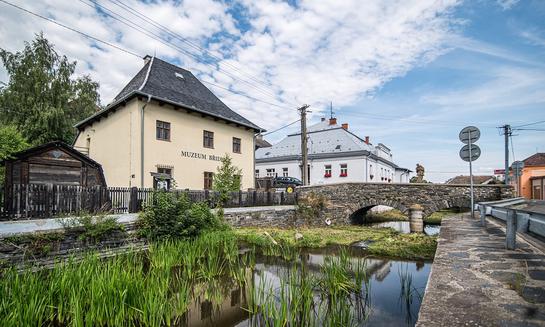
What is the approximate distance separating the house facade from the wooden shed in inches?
69.4

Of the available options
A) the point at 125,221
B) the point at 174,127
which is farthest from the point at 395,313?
the point at 174,127

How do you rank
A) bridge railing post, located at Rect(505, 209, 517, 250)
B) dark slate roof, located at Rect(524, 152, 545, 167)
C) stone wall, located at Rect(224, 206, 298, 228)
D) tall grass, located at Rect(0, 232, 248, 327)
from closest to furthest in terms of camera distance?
tall grass, located at Rect(0, 232, 248, 327)
bridge railing post, located at Rect(505, 209, 517, 250)
stone wall, located at Rect(224, 206, 298, 228)
dark slate roof, located at Rect(524, 152, 545, 167)

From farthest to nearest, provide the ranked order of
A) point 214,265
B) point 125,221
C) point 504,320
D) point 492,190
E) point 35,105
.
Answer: point 35,105, point 492,190, point 125,221, point 214,265, point 504,320

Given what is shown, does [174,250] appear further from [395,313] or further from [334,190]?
[334,190]

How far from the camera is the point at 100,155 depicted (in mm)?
17312

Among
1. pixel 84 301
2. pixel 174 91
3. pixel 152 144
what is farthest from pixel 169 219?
pixel 174 91

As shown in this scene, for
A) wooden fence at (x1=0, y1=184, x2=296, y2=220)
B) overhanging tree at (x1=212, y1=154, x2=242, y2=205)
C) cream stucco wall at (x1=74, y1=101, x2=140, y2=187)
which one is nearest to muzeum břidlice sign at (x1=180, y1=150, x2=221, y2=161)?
overhanging tree at (x1=212, y1=154, x2=242, y2=205)

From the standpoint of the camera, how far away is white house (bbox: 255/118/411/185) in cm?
2917

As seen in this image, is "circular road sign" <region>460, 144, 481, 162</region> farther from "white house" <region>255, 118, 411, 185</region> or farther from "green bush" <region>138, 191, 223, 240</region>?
"white house" <region>255, 118, 411, 185</region>

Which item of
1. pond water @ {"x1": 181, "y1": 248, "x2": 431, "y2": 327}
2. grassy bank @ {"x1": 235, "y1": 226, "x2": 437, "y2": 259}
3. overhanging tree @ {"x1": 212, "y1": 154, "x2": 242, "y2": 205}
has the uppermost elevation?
overhanging tree @ {"x1": 212, "y1": 154, "x2": 242, "y2": 205}

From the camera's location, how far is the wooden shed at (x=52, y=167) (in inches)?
449

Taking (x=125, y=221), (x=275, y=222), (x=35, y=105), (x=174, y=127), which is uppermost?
(x=35, y=105)

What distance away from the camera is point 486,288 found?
275 centimetres

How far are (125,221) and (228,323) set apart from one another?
5754 millimetres
